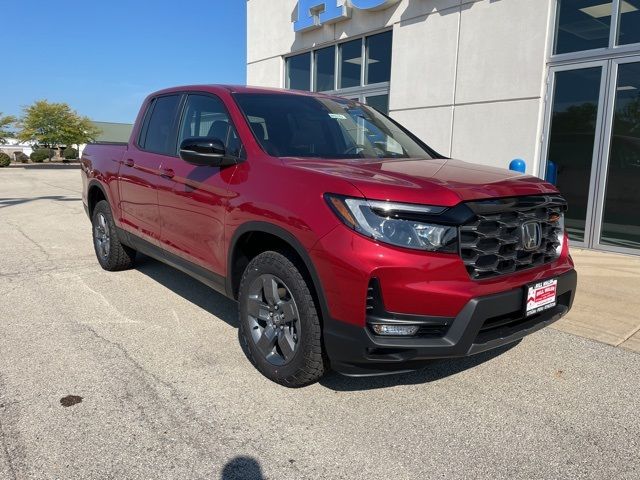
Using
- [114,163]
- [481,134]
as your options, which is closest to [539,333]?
[114,163]

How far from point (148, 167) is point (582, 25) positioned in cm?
633

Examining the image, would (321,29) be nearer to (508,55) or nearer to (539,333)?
(508,55)

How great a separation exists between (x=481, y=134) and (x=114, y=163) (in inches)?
225

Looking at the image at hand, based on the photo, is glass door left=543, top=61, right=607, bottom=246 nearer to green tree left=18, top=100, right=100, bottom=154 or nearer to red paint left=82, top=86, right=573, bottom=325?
red paint left=82, top=86, right=573, bottom=325

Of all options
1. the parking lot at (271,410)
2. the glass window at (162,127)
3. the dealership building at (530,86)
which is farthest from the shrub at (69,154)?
the parking lot at (271,410)

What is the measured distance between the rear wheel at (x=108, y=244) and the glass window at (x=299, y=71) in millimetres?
7458

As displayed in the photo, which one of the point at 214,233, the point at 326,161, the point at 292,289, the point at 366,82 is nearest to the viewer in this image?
the point at 292,289

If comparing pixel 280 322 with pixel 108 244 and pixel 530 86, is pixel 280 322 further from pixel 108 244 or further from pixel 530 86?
pixel 530 86

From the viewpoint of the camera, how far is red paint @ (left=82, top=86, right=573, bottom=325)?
2.49 metres

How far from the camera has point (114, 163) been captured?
17.2 feet

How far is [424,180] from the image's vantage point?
2.74 metres

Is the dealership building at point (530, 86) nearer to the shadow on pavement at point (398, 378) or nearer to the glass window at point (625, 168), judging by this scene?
the glass window at point (625, 168)

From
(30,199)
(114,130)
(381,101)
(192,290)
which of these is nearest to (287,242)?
(192,290)

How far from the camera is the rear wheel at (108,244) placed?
5547mm
